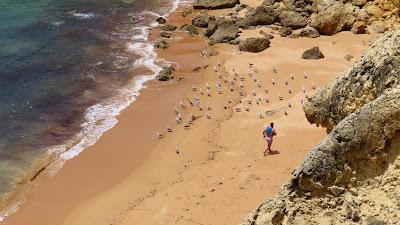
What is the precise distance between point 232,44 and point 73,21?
14365 mm

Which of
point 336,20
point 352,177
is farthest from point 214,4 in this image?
point 352,177

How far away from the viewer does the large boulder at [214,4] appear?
134ft

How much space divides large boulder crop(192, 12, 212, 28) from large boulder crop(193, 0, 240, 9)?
10.5 feet

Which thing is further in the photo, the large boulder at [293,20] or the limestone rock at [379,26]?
the large boulder at [293,20]

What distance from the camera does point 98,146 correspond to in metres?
22.3

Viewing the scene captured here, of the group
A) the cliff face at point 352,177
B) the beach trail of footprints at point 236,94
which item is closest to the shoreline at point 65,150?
the beach trail of footprints at point 236,94

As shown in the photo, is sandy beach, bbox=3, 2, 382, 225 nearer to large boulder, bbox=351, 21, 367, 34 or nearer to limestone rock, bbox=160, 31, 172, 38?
large boulder, bbox=351, 21, 367, 34

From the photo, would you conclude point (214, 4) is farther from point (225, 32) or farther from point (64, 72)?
point (64, 72)

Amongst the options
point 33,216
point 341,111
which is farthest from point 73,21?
point 341,111

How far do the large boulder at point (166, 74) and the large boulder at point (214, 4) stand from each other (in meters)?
12.6

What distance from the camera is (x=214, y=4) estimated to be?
4125cm

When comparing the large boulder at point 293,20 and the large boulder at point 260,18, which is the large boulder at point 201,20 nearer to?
the large boulder at point 260,18

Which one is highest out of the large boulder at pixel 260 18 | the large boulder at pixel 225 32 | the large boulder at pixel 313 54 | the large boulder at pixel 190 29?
the large boulder at pixel 313 54

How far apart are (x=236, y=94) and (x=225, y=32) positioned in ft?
31.5
